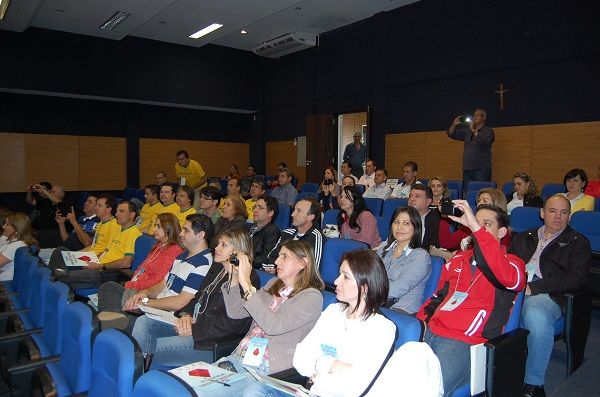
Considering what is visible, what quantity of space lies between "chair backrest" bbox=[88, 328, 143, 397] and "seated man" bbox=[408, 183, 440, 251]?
9.13 ft

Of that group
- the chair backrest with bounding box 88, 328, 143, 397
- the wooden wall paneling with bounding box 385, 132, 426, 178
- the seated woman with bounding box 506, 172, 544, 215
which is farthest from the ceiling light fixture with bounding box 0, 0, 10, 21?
the seated woman with bounding box 506, 172, 544, 215

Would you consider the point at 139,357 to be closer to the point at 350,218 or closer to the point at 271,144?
the point at 350,218

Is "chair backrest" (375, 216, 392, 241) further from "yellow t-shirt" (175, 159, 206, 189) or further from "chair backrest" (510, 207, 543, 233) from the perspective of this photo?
"yellow t-shirt" (175, 159, 206, 189)

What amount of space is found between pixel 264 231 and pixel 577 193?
3.48m

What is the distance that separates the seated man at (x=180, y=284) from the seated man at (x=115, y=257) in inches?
39.4

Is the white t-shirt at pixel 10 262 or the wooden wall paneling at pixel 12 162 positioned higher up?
the wooden wall paneling at pixel 12 162

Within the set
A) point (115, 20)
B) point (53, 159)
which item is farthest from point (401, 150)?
point (53, 159)

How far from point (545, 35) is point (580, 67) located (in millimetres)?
711

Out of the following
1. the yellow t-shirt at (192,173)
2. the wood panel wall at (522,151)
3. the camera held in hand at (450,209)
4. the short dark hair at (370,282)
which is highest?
the wood panel wall at (522,151)

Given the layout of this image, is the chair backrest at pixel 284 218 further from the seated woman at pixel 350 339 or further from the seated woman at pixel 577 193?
the seated woman at pixel 350 339

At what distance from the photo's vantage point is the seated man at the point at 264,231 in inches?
159

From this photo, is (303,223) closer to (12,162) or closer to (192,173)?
(192,173)

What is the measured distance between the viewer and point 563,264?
9.89ft

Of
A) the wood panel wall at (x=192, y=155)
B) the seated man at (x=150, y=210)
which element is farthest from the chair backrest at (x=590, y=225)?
the wood panel wall at (x=192, y=155)
